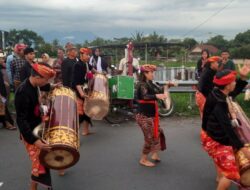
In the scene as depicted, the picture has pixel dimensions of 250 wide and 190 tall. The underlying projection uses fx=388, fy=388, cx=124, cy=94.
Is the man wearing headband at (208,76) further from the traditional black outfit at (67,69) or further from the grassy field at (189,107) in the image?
the grassy field at (189,107)

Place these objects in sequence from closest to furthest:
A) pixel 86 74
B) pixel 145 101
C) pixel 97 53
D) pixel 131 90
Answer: pixel 145 101 → pixel 86 74 → pixel 131 90 → pixel 97 53

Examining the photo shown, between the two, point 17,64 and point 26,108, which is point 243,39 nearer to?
point 17,64

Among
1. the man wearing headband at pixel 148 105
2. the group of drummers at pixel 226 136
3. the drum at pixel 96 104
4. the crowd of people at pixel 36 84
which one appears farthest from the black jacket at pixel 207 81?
the crowd of people at pixel 36 84

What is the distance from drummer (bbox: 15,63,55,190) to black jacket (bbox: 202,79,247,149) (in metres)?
1.83

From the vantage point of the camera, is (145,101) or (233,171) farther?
(145,101)

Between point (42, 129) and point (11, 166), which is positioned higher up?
point (42, 129)

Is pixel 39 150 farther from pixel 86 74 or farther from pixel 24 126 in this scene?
pixel 86 74

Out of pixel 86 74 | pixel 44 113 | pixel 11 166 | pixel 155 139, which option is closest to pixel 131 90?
pixel 86 74

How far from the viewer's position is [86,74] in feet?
25.7

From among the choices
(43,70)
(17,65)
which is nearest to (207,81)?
(43,70)

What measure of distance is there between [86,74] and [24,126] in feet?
12.0

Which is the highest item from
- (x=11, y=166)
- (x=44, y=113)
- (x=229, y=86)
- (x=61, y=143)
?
(x=229, y=86)

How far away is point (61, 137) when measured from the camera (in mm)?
4367

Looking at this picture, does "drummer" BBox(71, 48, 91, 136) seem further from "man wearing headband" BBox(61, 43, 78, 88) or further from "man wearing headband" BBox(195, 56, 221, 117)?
"man wearing headband" BBox(195, 56, 221, 117)
